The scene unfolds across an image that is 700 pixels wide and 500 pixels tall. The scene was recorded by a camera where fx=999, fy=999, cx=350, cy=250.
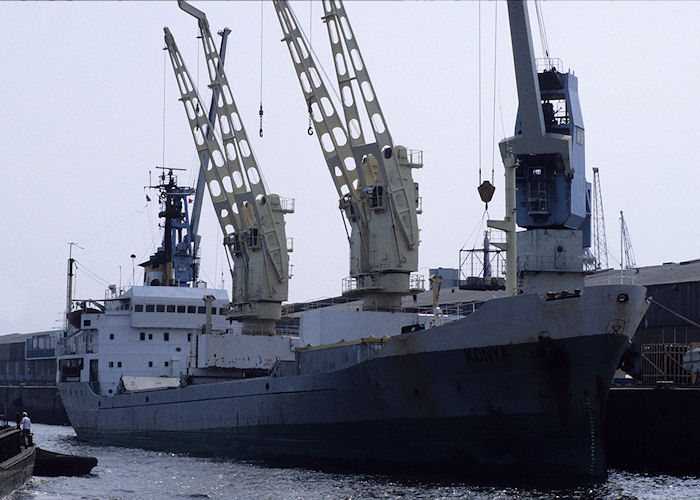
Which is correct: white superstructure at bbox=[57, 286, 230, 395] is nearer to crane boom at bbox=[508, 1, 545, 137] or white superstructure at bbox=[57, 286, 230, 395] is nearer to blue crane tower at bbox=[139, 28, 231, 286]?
blue crane tower at bbox=[139, 28, 231, 286]

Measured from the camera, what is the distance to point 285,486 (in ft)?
93.0

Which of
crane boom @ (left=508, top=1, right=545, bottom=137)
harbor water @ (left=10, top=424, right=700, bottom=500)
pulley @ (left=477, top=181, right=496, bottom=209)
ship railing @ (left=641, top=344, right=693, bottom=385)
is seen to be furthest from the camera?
ship railing @ (left=641, top=344, right=693, bottom=385)

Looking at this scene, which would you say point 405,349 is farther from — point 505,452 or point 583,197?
point 583,197

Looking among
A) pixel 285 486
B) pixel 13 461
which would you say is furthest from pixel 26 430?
pixel 285 486

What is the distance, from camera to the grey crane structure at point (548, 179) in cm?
3741

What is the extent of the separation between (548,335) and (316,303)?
166ft

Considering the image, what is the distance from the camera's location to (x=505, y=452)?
2752 centimetres

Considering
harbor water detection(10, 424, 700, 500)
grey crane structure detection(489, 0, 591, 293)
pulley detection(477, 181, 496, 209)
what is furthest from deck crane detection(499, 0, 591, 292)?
harbor water detection(10, 424, 700, 500)

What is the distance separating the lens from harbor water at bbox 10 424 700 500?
2584 cm

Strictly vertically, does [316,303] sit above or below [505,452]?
above

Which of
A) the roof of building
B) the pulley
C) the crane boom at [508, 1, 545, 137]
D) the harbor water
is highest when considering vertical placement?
the crane boom at [508, 1, 545, 137]

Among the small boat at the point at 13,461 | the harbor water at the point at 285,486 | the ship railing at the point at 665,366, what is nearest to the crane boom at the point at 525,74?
the ship railing at the point at 665,366

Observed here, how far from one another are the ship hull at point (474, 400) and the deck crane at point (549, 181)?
10.6 meters

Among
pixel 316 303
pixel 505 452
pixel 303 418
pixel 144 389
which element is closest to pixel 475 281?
pixel 303 418
